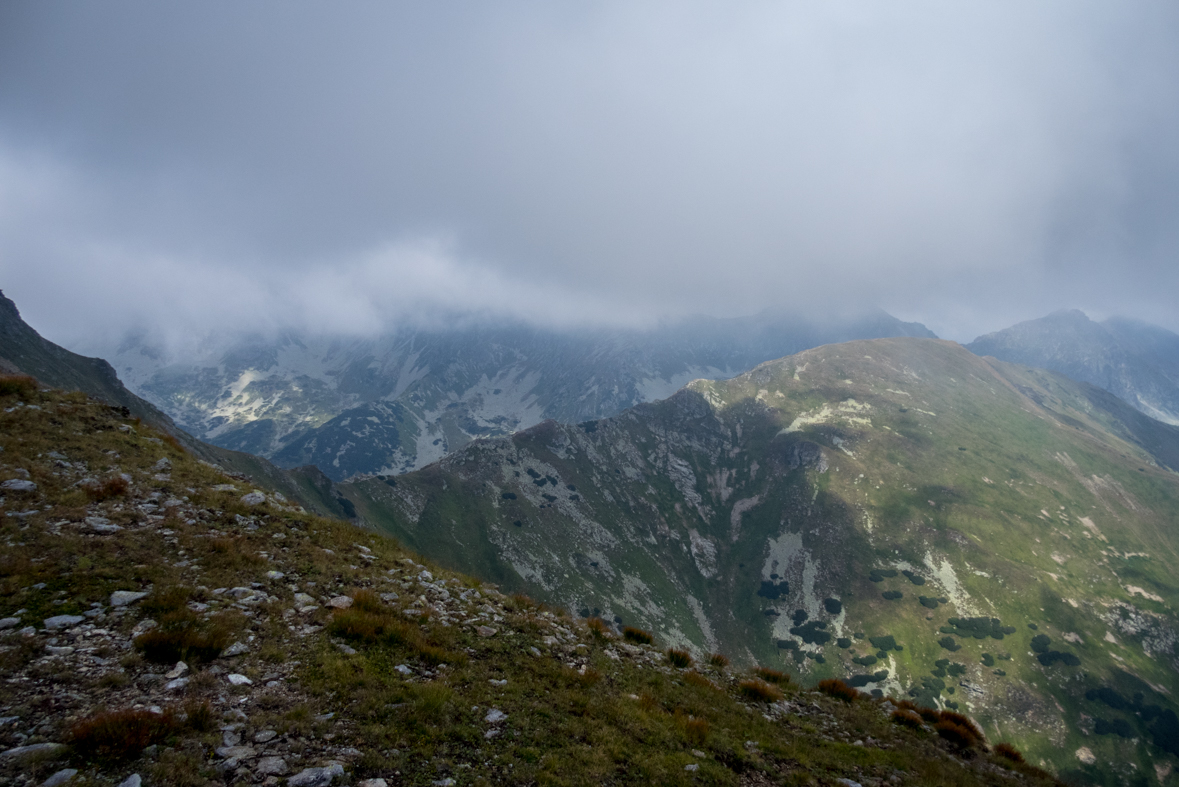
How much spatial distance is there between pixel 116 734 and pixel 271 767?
82.9 inches

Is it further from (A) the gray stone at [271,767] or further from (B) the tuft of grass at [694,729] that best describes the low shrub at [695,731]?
(A) the gray stone at [271,767]

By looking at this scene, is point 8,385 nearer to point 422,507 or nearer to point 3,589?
point 3,589

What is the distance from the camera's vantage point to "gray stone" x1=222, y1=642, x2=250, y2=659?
950 cm

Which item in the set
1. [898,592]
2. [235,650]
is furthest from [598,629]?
[898,592]

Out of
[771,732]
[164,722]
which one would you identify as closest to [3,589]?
[164,722]

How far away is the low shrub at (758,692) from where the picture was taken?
55.5ft

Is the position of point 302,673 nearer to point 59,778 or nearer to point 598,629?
point 59,778

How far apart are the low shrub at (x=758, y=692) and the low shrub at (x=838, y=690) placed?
4196mm

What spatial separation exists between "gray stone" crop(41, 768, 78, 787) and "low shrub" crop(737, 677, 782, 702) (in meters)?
18.0

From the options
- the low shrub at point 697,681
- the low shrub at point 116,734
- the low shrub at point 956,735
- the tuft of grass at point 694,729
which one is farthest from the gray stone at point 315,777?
the low shrub at point 956,735

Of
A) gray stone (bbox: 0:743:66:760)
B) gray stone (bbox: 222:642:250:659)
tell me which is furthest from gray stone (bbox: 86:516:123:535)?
gray stone (bbox: 0:743:66:760)

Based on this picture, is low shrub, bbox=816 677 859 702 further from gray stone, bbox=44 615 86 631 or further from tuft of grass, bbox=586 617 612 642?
gray stone, bbox=44 615 86 631

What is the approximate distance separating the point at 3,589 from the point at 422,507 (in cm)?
16819

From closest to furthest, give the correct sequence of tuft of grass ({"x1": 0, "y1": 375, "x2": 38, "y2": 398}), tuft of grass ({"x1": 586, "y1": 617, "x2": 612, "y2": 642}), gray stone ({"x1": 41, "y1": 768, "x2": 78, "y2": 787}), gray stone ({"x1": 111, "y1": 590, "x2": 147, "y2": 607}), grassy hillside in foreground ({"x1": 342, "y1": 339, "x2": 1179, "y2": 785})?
gray stone ({"x1": 41, "y1": 768, "x2": 78, "y2": 787})
gray stone ({"x1": 111, "y1": 590, "x2": 147, "y2": 607})
tuft of grass ({"x1": 586, "y1": 617, "x2": 612, "y2": 642})
tuft of grass ({"x1": 0, "y1": 375, "x2": 38, "y2": 398})
grassy hillside in foreground ({"x1": 342, "y1": 339, "x2": 1179, "y2": 785})
